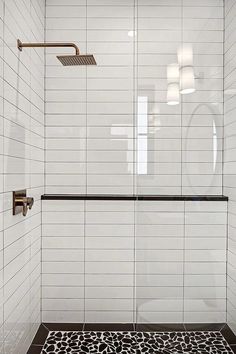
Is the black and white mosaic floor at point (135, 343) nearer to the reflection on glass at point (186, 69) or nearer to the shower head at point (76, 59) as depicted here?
the reflection on glass at point (186, 69)

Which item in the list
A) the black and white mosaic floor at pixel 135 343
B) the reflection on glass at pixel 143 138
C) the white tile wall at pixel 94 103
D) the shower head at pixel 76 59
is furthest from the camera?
the white tile wall at pixel 94 103

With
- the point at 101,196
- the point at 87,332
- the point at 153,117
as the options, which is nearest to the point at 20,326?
the point at 87,332

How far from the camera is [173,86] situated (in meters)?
1.89

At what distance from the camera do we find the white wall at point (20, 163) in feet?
5.83

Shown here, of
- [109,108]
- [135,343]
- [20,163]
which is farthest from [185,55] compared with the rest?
[135,343]

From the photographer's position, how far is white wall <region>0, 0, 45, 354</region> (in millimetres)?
1776

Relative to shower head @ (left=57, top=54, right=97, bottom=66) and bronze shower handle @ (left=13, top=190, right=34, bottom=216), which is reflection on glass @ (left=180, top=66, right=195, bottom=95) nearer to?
shower head @ (left=57, top=54, right=97, bottom=66)

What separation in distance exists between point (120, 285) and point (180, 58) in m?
1.58

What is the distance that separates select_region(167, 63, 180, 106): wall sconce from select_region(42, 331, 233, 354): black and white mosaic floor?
123 cm

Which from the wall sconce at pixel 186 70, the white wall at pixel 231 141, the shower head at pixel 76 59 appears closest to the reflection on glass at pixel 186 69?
the wall sconce at pixel 186 70

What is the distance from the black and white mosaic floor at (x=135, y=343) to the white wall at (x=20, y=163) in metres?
0.21

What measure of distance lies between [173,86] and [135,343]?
61.7 inches

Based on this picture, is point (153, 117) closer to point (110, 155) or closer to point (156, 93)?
point (156, 93)

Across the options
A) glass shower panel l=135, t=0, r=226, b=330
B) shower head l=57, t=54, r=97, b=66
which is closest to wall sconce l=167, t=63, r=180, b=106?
glass shower panel l=135, t=0, r=226, b=330
